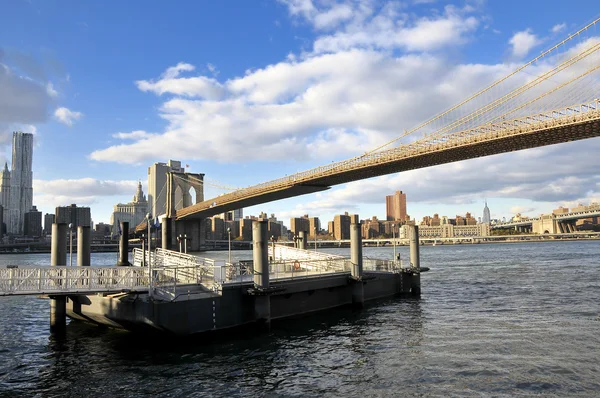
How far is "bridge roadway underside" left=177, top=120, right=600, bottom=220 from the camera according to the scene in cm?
4825

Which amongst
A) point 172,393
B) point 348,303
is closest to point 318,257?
point 348,303

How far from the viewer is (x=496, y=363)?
16.2 metres

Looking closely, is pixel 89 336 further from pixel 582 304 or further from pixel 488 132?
pixel 488 132

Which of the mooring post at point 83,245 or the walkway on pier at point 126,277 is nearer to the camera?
the walkway on pier at point 126,277

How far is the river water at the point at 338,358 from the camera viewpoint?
46.4 ft

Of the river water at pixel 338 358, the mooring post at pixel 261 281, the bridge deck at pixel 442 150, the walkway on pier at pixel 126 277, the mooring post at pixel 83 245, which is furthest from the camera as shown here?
the bridge deck at pixel 442 150

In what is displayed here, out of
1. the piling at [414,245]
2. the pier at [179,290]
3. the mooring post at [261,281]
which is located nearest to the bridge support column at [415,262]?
the piling at [414,245]

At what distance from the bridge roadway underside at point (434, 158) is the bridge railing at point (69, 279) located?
4294 centimetres

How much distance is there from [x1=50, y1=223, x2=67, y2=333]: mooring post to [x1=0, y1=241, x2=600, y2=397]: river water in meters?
0.77

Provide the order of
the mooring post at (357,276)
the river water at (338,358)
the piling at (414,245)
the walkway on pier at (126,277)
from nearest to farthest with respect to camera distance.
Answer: the river water at (338,358), the walkway on pier at (126,277), the mooring post at (357,276), the piling at (414,245)

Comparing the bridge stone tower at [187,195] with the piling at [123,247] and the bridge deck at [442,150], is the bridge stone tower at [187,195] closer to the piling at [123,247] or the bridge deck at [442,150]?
the bridge deck at [442,150]

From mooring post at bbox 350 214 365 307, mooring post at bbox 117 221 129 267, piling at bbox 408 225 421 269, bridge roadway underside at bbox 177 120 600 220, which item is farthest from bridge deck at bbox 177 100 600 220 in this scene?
mooring post at bbox 117 221 129 267

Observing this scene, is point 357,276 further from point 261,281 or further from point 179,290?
point 179,290

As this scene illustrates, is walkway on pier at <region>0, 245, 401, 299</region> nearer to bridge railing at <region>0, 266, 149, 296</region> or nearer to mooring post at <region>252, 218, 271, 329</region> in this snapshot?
bridge railing at <region>0, 266, 149, 296</region>
